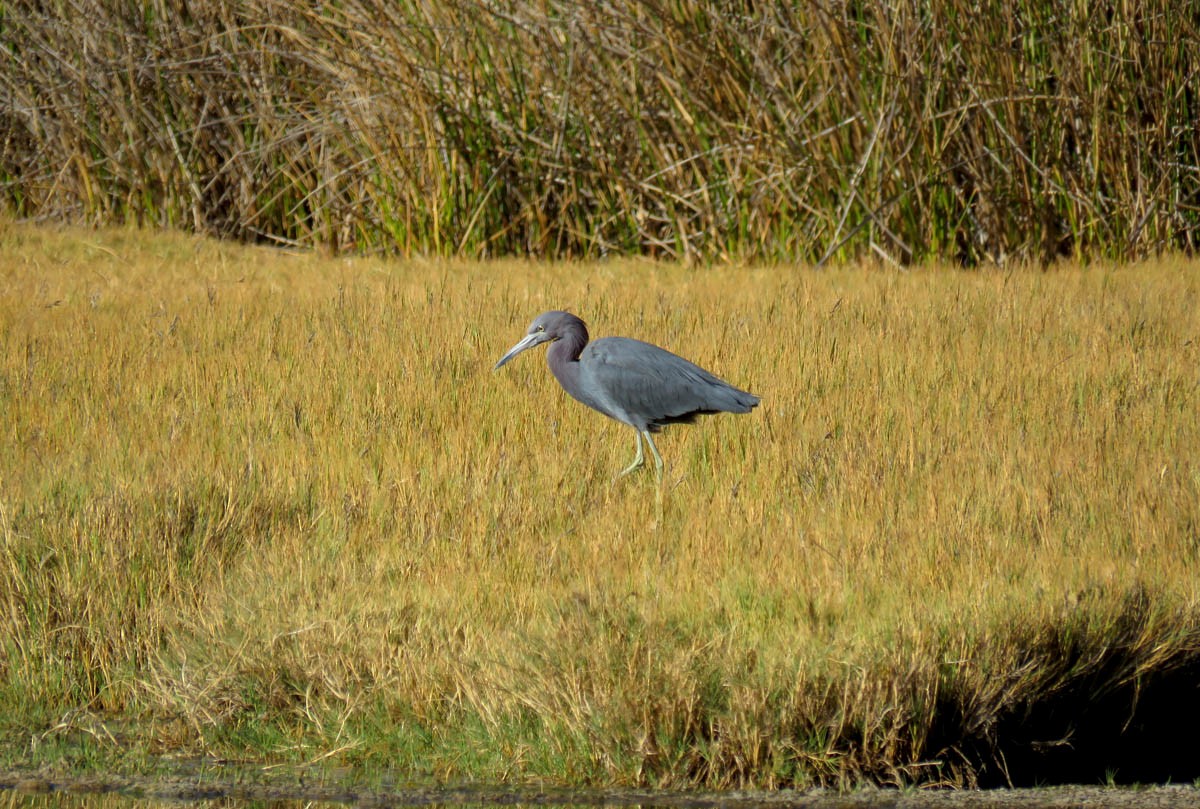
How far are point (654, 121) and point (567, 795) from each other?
21.9 ft

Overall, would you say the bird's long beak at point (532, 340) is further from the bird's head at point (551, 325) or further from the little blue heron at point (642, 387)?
the little blue heron at point (642, 387)

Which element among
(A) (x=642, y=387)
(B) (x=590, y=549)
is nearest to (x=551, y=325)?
(A) (x=642, y=387)

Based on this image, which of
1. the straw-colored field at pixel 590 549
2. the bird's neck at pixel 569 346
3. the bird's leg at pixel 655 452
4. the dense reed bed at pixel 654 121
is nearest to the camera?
the straw-colored field at pixel 590 549

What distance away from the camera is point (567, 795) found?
3.59 m

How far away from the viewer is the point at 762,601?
4059 millimetres

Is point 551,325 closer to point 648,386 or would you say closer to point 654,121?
point 648,386

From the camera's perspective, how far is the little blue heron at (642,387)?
5141mm

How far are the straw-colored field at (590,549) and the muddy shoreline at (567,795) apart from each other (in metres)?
0.07

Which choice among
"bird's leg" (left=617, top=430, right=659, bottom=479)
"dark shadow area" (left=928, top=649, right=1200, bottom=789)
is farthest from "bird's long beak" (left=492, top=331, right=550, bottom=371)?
"dark shadow area" (left=928, top=649, right=1200, bottom=789)

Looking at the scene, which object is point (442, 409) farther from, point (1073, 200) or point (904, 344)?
point (1073, 200)

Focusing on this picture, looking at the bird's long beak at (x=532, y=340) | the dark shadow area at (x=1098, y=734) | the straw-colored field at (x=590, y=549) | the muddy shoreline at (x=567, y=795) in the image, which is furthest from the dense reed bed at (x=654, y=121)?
the muddy shoreline at (x=567, y=795)

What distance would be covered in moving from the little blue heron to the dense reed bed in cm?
392

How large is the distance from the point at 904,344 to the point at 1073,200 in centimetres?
292

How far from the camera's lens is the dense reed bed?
9109 mm
